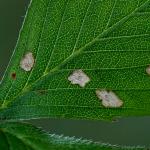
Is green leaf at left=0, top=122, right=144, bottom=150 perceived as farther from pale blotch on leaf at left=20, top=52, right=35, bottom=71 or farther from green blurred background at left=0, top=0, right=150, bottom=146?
green blurred background at left=0, top=0, right=150, bottom=146

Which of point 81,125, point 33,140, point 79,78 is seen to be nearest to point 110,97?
point 79,78

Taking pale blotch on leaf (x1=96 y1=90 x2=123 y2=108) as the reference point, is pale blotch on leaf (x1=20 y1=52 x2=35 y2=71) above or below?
above

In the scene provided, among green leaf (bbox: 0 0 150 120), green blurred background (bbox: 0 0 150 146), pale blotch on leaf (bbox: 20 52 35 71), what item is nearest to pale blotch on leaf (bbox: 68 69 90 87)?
green leaf (bbox: 0 0 150 120)

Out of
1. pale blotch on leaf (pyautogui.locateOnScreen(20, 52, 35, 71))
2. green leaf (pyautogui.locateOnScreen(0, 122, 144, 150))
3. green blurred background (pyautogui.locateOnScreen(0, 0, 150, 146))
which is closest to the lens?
green leaf (pyautogui.locateOnScreen(0, 122, 144, 150))

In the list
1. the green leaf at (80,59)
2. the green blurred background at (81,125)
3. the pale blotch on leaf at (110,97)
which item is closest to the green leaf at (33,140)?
the green leaf at (80,59)

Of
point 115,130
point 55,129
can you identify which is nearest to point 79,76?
point 55,129

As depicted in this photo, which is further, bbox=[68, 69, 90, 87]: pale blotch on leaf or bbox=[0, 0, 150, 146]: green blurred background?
bbox=[0, 0, 150, 146]: green blurred background
